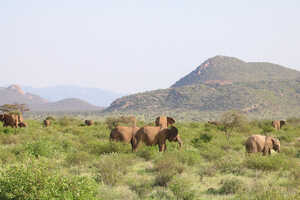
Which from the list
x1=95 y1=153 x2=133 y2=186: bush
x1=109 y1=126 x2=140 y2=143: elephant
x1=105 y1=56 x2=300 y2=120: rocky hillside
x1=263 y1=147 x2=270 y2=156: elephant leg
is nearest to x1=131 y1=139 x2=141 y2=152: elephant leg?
x1=109 y1=126 x2=140 y2=143: elephant

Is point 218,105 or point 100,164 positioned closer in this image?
point 100,164

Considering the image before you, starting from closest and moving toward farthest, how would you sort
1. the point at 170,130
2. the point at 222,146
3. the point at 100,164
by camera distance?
1. the point at 100,164
2. the point at 170,130
3. the point at 222,146

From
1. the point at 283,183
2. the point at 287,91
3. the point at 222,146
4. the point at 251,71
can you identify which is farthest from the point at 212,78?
the point at 283,183

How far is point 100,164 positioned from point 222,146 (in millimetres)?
9234

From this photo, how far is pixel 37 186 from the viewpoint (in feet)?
16.8

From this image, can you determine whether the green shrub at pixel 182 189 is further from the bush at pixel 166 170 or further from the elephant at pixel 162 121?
the elephant at pixel 162 121

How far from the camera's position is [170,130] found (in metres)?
11.2

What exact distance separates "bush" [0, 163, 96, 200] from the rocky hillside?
58763 millimetres

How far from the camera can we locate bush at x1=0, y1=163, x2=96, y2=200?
4977 mm

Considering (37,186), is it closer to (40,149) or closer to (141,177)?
(141,177)

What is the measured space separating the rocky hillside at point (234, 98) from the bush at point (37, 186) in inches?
2313

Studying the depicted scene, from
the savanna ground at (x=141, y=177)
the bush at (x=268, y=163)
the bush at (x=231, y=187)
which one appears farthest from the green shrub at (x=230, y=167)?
the bush at (x=231, y=187)

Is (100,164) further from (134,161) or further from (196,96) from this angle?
(196,96)

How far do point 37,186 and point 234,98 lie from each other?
79817 mm
